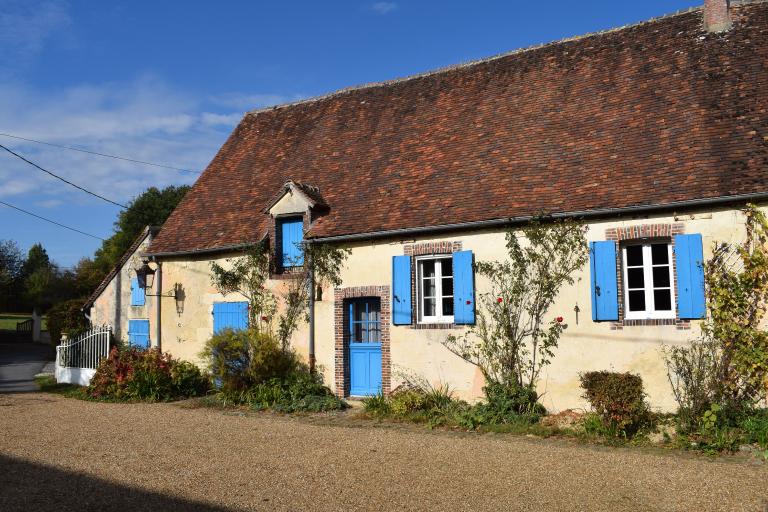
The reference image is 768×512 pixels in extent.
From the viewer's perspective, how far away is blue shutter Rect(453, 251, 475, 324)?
11117 mm

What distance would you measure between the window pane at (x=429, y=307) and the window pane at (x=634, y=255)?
3407 mm

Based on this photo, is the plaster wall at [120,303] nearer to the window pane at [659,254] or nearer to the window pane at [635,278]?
the window pane at [635,278]

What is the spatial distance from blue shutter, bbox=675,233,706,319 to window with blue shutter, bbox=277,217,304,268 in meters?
6.99

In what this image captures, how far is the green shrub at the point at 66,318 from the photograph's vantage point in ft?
83.8

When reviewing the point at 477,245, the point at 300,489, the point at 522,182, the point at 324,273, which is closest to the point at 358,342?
→ the point at 324,273

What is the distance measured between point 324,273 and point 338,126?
490 centimetres

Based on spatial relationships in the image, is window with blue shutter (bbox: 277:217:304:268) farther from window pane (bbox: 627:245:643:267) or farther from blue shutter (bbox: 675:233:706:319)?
blue shutter (bbox: 675:233:706:319)

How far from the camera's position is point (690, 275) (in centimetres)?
942

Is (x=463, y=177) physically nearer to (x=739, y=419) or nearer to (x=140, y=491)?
(x=739, y=419)

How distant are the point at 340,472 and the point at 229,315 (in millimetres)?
7697

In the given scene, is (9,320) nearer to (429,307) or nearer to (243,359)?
(243,359)

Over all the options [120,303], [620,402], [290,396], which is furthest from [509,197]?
[120,303]

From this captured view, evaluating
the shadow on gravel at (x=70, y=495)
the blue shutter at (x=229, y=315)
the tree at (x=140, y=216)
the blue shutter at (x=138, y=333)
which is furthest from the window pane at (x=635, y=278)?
the tree at (x=140, y=216)

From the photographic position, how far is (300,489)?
6.51 m
